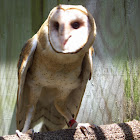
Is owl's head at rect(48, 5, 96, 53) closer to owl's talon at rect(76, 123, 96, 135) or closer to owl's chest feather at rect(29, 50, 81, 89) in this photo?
owl's chest feather at rect(29, 50, 81, 89)

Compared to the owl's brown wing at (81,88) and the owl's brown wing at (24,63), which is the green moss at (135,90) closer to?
the owl's brown wing at (81,88)

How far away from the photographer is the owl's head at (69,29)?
125 cm

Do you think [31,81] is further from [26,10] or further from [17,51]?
[26,10]

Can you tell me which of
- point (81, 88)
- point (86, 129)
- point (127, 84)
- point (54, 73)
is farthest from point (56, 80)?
point (127, 84)

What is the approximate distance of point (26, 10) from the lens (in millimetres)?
1871

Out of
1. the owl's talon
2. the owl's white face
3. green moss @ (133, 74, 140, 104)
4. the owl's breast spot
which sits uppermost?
the owl's white face

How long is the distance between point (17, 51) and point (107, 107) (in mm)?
710

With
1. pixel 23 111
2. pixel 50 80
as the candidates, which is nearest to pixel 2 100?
pixel 23 111

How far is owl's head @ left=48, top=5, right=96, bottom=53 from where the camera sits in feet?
4.10

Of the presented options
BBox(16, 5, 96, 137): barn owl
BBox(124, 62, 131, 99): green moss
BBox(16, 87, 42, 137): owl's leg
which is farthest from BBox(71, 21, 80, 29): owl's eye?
BBox(124, 62, 131, 99): green moss

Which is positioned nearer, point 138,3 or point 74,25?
point 74,25

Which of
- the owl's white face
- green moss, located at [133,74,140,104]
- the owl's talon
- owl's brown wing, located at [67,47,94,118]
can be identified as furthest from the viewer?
green moss, located at [133,74,140,104]

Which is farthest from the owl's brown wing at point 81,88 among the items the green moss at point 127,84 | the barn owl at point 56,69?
the green moss at point 127,84

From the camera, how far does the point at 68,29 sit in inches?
49.4
